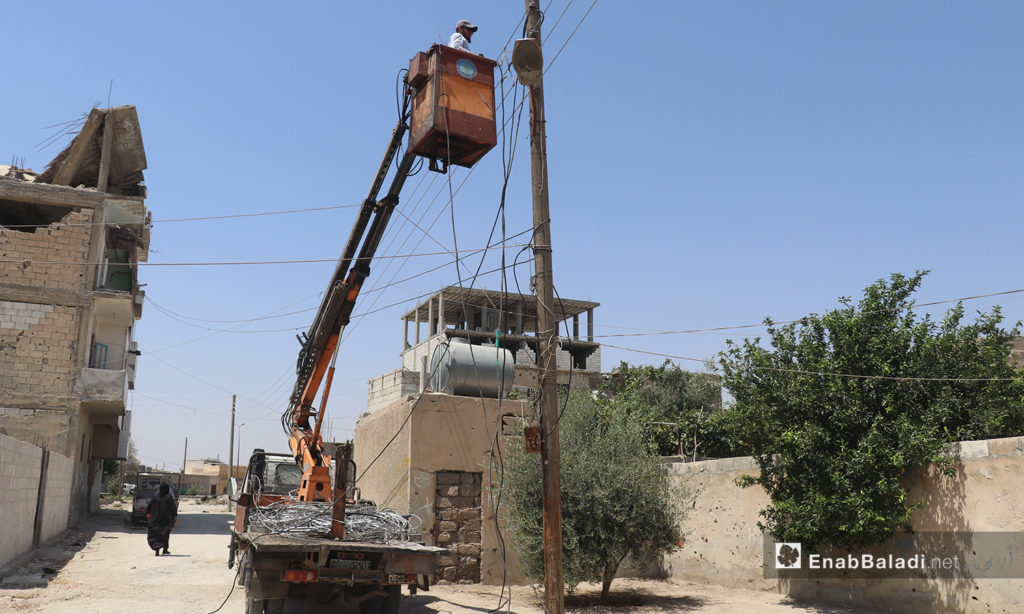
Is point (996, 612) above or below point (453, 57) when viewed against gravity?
below

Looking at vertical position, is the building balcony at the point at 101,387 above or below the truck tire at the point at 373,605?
above

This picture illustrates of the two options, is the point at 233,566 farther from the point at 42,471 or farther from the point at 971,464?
the point at 971,464

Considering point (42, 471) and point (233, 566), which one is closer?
point (233, 566)

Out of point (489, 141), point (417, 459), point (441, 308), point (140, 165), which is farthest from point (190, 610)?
point (441, 308)

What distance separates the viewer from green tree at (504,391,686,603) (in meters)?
11.5

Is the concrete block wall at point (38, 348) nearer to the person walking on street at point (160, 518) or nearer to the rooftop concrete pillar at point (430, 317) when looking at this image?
the person walking on street at point (160, 518)

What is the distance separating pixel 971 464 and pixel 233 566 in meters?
13.5

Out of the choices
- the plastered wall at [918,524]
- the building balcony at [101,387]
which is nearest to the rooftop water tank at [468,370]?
the plastered wall at [918,524]

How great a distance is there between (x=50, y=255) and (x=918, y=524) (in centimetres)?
2569

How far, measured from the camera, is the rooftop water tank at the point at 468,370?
13445mm

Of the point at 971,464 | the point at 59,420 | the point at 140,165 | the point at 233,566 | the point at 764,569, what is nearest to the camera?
the point at 971,464

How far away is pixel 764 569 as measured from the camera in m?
12.6

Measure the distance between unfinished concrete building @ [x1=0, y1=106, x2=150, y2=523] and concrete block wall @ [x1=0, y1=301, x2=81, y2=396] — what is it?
27mm

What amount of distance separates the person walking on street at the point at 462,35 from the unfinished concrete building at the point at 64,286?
1885 centimetres
